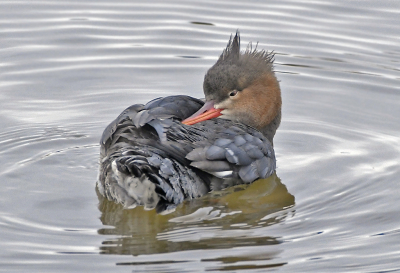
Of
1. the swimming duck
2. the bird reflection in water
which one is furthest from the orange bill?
the bird reflection in water

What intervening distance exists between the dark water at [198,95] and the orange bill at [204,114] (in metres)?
0.87

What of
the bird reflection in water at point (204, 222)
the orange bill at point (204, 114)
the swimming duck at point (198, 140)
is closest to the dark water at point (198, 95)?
the bird reflection in water at point (204, 222)

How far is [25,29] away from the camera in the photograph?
12.1m

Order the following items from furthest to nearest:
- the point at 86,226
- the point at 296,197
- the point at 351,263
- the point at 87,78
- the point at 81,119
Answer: the point at 87,78 < the point at 81,119 < the point at 296,197 < the point at 86,226 < the point at 351,263

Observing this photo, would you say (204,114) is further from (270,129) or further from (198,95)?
(198,95)

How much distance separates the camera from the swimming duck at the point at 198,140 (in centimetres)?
701

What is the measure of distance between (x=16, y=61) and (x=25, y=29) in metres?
1.15

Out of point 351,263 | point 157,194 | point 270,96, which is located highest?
point 270,96

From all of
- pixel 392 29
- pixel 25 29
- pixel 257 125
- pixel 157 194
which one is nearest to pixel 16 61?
pixel 25 29

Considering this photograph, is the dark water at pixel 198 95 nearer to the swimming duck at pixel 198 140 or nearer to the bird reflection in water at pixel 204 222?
the bird reflection in water at pixel 204 222

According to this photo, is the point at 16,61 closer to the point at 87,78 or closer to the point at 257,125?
the point at 87,78

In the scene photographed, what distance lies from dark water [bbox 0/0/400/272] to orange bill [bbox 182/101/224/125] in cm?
87

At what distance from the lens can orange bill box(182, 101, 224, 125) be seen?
8.07 metres

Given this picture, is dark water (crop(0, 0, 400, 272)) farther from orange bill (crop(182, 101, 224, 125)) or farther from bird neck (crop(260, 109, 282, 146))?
orange bill (crop(182, 101, 224, 125))
